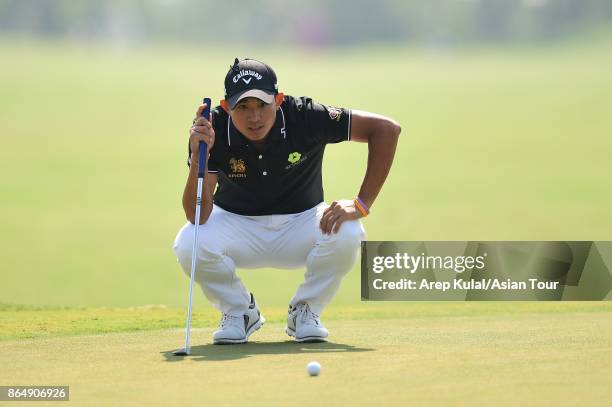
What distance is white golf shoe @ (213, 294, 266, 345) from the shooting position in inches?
230

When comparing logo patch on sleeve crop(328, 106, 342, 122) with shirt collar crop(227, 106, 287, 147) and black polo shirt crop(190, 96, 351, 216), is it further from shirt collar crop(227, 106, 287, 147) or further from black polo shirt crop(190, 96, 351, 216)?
shirt collar crop(227, 106, 287, 147)

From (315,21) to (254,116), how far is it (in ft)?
277

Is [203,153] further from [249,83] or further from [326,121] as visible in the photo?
[326,121]

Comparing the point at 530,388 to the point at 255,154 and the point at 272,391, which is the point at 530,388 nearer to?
the point at 272,391

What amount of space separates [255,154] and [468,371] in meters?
1.89

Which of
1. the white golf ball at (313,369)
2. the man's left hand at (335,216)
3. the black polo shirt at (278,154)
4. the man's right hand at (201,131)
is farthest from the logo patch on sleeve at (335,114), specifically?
the white golf ball at (313,369)

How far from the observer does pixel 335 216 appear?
6.00m

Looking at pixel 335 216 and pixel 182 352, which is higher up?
pixel 335 216

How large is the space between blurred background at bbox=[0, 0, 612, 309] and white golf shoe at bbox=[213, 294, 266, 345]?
6.26m

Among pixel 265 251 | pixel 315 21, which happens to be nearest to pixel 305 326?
pixel 265 251

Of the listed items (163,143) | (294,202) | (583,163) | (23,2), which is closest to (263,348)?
(294,202)

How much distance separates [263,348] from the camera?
5621 millimetres

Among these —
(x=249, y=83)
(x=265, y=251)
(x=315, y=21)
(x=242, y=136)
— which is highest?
(x=315, y=21)

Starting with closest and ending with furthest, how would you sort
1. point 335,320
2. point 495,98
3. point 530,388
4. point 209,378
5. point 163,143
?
1. point 530,388
2. point 209,378
3. point 335,320
4. point 163,143
5. point 495,98
